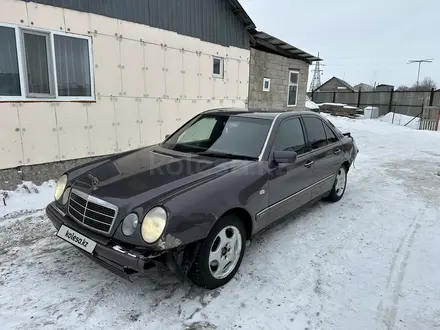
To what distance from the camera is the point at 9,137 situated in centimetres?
511

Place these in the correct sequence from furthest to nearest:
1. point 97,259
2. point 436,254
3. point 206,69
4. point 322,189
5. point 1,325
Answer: point 206,69
point 322,189
point 436,254
point 97,259
point 1,325

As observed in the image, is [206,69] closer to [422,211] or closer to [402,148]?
[422,211]

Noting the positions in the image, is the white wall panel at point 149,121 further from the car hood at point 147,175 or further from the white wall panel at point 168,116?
the car hood at point 147,175

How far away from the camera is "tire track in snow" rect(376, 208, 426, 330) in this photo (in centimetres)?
252

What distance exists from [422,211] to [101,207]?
4.82 metres

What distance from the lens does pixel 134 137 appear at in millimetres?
6992

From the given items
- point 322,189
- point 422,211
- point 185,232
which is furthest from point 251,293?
point 422,211

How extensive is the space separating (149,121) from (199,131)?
3528 mm

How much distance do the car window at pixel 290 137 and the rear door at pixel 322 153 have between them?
20 cm

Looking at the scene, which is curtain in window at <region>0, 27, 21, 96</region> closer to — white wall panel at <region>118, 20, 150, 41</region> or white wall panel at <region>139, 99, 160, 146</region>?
white wall panel at <region>118, 20, 150, 41</region>

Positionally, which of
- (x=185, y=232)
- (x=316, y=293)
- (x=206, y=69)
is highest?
(x=206, y=69)

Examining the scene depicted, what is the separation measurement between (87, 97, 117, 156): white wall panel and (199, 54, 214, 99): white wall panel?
283cm

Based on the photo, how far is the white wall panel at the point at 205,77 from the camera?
27.4 ft

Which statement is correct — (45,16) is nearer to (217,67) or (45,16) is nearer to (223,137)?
(223,137)
